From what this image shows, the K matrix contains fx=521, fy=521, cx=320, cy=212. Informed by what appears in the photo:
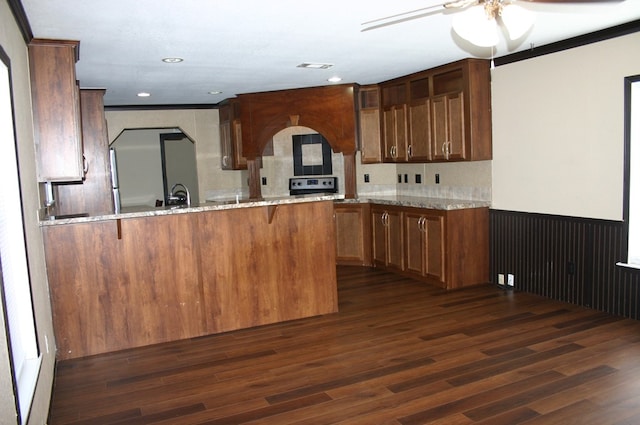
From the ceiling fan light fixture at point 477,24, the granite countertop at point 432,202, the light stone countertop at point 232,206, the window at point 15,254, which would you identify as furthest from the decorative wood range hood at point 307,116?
the window at point 15,254

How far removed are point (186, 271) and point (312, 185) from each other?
3.56 metres

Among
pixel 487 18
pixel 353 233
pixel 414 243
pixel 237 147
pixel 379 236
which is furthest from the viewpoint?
pixel 237 147

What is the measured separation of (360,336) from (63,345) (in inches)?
Answer: 92.3

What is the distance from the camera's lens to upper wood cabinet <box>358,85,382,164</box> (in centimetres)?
686

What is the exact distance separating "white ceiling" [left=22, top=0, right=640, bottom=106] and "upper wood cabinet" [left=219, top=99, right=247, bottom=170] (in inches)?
50.4

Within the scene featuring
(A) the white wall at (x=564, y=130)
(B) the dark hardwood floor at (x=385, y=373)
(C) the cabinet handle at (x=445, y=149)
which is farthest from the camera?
(C) the cabinet handle at (x=445, y=149)

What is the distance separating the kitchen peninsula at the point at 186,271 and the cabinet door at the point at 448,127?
1.68m

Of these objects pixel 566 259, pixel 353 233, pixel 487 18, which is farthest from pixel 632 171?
pixel 353 233

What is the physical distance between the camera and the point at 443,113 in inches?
227

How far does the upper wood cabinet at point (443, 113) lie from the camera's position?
18.1ft

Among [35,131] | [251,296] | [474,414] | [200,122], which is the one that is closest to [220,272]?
[251,296]

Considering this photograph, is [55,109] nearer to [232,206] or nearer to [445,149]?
[232,206]

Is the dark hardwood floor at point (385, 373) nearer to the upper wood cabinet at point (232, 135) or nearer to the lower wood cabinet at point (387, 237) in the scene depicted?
the lower wood cabinet at point (387, 237)

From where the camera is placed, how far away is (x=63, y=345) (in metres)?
Answer: 4.06
